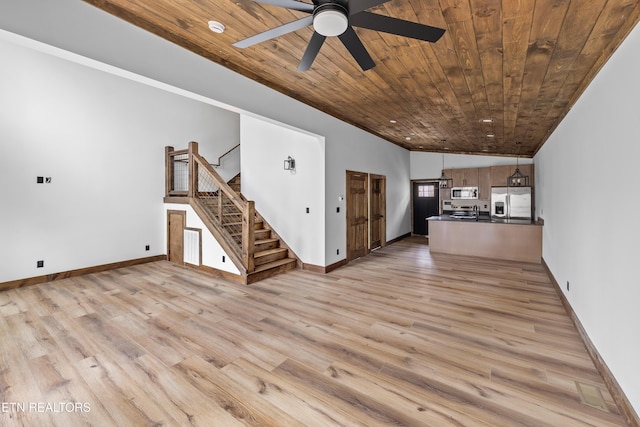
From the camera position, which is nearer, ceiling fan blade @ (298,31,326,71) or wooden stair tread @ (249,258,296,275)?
ceiling fan blade @ (298,31,326,71)

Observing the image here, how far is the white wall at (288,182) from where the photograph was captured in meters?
5.36

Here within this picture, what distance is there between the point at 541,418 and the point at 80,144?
7315 mm

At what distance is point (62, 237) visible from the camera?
16.6ft

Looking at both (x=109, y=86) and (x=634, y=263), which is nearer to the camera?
(x=634, y=263)

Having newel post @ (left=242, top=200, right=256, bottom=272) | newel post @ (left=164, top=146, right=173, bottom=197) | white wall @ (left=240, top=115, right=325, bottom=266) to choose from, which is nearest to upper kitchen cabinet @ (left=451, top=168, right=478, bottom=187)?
white wall @ (left=240, top=115, right=325, bottom=266)

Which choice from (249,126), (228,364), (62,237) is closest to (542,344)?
(228,364)

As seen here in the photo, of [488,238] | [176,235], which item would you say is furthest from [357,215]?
[176,235]

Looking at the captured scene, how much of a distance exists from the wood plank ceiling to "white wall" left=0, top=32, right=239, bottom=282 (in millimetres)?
3573

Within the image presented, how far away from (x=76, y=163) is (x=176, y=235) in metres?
2.17

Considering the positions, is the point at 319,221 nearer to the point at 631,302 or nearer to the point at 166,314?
the point at 166,314

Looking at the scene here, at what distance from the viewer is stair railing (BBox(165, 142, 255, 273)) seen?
476 centimetres

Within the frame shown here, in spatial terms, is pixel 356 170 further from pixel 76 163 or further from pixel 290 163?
pixel 76 163

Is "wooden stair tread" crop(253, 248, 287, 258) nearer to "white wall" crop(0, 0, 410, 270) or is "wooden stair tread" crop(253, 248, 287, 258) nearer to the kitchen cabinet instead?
"white wall" crop(0, 0, 410, 270)

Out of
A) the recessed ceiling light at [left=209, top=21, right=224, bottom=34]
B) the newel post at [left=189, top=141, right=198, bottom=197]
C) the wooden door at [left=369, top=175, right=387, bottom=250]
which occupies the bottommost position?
the wooden door at [left=369, top=175, right=387, bottom=250]
